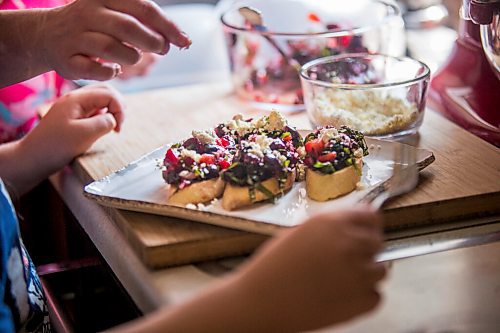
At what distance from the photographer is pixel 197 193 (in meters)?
0.71

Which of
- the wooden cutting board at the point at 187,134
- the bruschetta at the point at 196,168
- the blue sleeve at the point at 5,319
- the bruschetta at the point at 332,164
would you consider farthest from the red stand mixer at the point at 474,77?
the blue sleeve at the point at 5,319

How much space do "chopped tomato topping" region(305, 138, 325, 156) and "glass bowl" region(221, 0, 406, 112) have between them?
0.31 metres

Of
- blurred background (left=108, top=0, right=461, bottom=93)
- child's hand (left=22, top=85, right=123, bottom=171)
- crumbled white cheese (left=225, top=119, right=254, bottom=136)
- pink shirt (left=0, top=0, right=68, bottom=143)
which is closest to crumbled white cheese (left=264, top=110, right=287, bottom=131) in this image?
crumbled white cheese (left=225, top=119, right=254, bottom=136)

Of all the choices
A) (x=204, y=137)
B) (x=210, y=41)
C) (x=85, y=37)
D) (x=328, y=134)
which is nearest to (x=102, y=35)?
(x=85, y=37)

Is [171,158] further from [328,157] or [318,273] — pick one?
[318,273]

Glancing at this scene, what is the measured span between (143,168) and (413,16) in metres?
0.93

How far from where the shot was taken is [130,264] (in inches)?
27.6

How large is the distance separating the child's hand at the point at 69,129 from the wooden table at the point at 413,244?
0.02 m

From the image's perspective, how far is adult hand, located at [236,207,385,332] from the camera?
19.9 inches

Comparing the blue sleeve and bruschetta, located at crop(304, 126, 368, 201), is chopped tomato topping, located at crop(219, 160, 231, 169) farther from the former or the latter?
the blue sleeve

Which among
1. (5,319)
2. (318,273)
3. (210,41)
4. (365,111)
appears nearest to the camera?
(318,273)

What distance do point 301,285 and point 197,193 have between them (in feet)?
0.73

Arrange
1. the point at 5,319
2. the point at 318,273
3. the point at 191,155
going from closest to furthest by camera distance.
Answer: the point at 318,273 < the point at 5,319 < the point at 191,155

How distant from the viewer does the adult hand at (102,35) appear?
0.80 m
